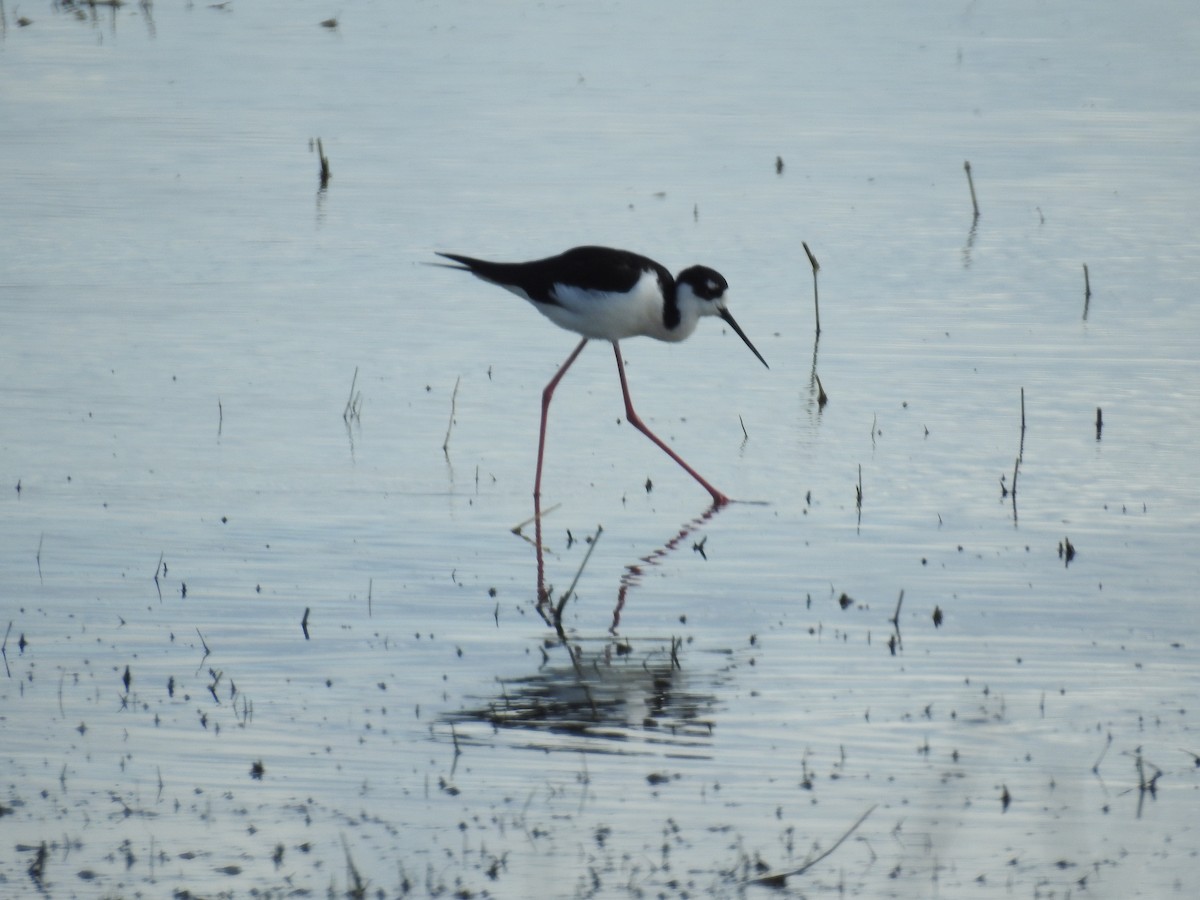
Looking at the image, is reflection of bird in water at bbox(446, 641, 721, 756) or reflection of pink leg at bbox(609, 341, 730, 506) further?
reflection of pink leg at bbox(609, 341, 730, 506)

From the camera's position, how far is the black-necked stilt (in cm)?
1002

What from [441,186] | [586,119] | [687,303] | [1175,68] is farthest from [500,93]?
[687,303]

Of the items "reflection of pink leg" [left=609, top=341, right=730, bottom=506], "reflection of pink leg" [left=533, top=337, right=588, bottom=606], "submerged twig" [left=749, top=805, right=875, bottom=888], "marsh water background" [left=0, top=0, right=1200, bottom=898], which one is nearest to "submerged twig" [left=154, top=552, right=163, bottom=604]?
"marsh water background" [left=0, top=0, right=1200, bottom=898]

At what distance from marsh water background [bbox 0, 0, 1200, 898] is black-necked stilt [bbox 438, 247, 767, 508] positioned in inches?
22.9

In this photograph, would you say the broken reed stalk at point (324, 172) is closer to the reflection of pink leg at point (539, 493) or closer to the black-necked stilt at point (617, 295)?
the black-necked stilt at point (617, 295)

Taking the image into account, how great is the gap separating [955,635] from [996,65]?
17.5m

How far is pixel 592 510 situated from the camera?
9266 millimetres

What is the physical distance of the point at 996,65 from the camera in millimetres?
23781

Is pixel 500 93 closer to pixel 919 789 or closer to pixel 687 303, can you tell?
pixel 687 303

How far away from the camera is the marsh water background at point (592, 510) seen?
18.5ft

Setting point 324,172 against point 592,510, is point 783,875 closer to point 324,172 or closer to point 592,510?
point 592,510

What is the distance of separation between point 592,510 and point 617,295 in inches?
50.7

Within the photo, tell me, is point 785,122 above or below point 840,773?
above

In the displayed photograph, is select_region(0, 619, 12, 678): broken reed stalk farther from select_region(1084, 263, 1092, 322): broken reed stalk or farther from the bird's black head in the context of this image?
select_region(1084, 263, 1092, 322): broken reed stalk
